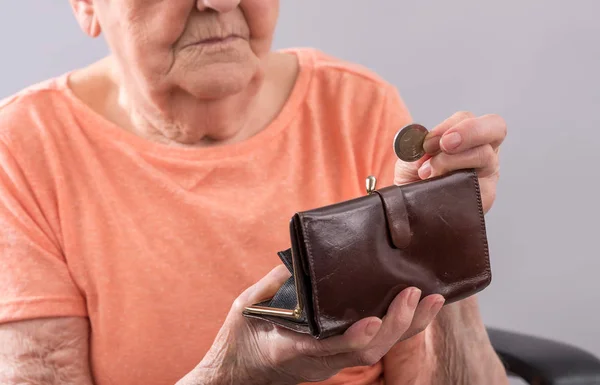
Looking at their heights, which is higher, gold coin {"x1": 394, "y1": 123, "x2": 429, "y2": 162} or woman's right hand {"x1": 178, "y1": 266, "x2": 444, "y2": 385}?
gold coin {"x1": 394, "y1": 123, "x2": 429, "y2": 162}

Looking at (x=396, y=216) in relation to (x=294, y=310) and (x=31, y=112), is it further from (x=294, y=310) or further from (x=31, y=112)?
(x=31, y=112)

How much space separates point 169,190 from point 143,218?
0.21 ft

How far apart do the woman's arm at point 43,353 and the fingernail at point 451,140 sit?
2.14 ft

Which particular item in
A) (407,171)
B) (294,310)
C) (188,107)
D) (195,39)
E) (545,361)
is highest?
(195,39)

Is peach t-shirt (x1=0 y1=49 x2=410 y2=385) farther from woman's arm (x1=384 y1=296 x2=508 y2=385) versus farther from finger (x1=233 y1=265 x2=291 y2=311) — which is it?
finger (x1=233 y1=265 x2=291 y2=311)

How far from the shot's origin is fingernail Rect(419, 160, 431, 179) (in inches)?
45.3

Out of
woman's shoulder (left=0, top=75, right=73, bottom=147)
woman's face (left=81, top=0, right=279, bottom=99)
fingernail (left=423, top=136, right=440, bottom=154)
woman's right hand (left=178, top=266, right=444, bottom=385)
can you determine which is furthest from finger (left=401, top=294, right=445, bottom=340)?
woman's shoulder (left=0, top=75, right=73, bottom=147)

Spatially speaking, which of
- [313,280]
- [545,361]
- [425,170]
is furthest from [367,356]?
[545,361]

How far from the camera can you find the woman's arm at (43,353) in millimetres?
1267

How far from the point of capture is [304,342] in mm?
1002

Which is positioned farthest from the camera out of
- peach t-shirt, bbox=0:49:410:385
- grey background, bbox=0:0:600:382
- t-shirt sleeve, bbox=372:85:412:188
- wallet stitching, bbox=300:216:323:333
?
grey background, bbox=0:0:600:382

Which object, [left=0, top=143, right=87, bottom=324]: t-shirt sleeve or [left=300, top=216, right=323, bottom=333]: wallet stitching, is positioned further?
[left=0, top=143, right=87, bottom=324]: t-shirt sleeve

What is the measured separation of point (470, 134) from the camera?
1.10 meters

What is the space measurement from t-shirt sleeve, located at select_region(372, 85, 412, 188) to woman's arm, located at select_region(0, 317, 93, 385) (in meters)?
0.57
